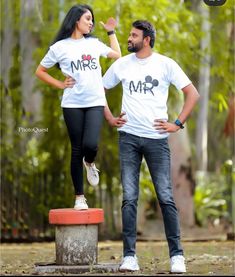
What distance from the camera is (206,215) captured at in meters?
24.0

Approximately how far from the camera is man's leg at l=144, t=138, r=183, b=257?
916cm

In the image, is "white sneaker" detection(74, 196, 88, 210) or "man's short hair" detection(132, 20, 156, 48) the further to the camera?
"white sneaker" detection(74, 196, 88, 210)

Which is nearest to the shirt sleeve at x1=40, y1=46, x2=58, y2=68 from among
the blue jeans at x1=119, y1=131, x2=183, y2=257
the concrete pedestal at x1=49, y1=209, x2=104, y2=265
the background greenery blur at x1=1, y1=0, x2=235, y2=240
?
the blue jeans at x1=119, y1=131, x2=183, y2=257

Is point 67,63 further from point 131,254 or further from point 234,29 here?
point 234,29

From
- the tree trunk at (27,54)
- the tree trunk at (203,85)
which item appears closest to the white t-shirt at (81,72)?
the tree trunk at (27,54)

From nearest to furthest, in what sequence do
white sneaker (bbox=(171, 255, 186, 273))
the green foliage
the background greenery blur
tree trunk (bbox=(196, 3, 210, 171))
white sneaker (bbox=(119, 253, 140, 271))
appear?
1. white sneaker (bbox=(171, 255, 186, 273))
2. white sneaker (bbox=(119, 253, 140, 271))
3. the background greenery blur
4. tree trunk (bbox=(196, 3, 210, 171))
5. the green foliage

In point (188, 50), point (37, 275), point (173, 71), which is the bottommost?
point (37, 275)

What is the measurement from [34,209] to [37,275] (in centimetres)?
919

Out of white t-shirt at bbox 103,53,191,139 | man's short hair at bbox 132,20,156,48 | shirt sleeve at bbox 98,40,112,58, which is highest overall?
man's short hair at bbox 132,20,156,48

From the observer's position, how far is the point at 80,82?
31.2 feet

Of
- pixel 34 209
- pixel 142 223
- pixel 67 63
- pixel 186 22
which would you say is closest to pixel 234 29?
pixel 186 22

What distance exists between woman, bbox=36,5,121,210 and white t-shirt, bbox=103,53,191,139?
0.39 m

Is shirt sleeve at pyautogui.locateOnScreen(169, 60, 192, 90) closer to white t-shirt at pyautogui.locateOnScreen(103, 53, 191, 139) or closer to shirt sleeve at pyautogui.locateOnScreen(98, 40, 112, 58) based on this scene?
white t-shirt at pyautogui.locateOnScreen(103, 53, 191, 139)

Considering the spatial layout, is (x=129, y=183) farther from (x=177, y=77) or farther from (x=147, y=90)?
(x=177, y=77)
